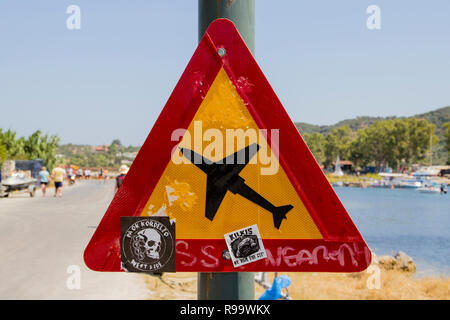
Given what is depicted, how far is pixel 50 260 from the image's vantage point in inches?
369

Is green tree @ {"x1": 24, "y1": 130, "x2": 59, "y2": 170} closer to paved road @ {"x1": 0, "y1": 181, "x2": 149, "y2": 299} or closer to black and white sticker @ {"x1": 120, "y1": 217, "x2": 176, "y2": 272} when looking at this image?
paved road @ {"x1": 0, "y1": 181, "x2": 149, "y2": 299}

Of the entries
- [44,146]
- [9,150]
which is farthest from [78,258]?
[44,146]

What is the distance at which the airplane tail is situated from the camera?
165 centimetres

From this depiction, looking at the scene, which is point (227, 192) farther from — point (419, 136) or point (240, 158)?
point (419, 136)

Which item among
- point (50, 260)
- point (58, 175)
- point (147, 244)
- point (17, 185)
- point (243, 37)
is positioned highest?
point (243, 37)

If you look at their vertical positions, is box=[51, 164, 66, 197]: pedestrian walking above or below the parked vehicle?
above

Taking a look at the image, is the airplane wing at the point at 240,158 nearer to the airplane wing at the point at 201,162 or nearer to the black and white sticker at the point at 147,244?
the airplane wing at the point at 201,162

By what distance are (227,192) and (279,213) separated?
18 cm

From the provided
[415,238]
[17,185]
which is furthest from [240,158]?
[415,238]

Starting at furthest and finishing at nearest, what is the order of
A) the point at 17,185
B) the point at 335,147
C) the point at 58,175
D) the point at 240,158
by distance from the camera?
the point at 335,147 < the point at 17,185 < the point at 58,175 < the point at 240,158

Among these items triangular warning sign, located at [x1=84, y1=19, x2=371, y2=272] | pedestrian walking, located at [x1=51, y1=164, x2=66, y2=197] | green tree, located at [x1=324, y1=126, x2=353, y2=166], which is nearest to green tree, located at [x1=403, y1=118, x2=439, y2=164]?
green tree, located at [x1=324, y1=126, x2=353, y2=166]

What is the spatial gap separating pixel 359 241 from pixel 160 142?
71 cm

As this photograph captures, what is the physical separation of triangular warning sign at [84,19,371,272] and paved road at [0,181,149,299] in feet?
18.0

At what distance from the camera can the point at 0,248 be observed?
10633 mm
